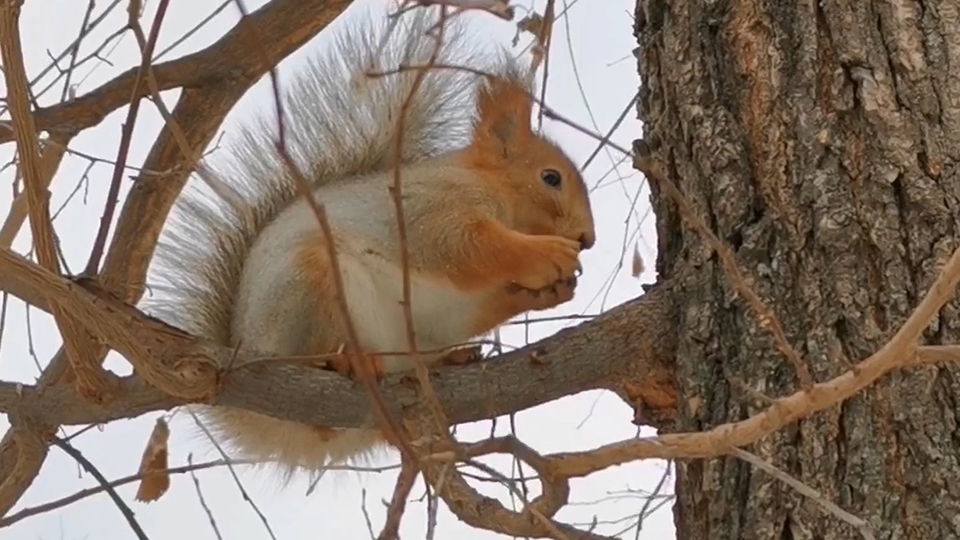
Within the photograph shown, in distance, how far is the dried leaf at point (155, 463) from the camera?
Result: 6.05 ft

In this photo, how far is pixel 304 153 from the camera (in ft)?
7.26

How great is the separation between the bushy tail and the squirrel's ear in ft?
0.12

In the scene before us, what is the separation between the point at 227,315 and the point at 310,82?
1.31 ft

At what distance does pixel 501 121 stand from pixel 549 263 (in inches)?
18.4

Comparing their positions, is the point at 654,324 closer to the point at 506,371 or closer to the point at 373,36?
the point at 506,371

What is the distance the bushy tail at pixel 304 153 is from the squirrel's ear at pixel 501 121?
0.04 metres

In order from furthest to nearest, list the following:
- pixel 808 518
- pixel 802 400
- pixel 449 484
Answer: pixel 449 484 < pixel 808 518 < pixel 802 400

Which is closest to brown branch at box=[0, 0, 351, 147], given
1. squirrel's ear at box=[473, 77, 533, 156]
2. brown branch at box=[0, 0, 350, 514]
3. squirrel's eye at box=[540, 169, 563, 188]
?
brown branch at box=[0, 0, 350, 514]

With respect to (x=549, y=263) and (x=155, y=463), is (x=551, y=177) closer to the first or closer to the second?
(x=549, y=263)

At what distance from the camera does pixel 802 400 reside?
1087 mm

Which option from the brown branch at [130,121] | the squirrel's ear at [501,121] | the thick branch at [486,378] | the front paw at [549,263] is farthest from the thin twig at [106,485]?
the squirrel's ear at [501,121]

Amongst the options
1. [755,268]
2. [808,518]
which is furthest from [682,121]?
[808,518]

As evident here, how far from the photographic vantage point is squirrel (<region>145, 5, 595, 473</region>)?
193 centimetres

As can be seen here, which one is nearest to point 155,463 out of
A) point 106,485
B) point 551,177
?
point 106,485
